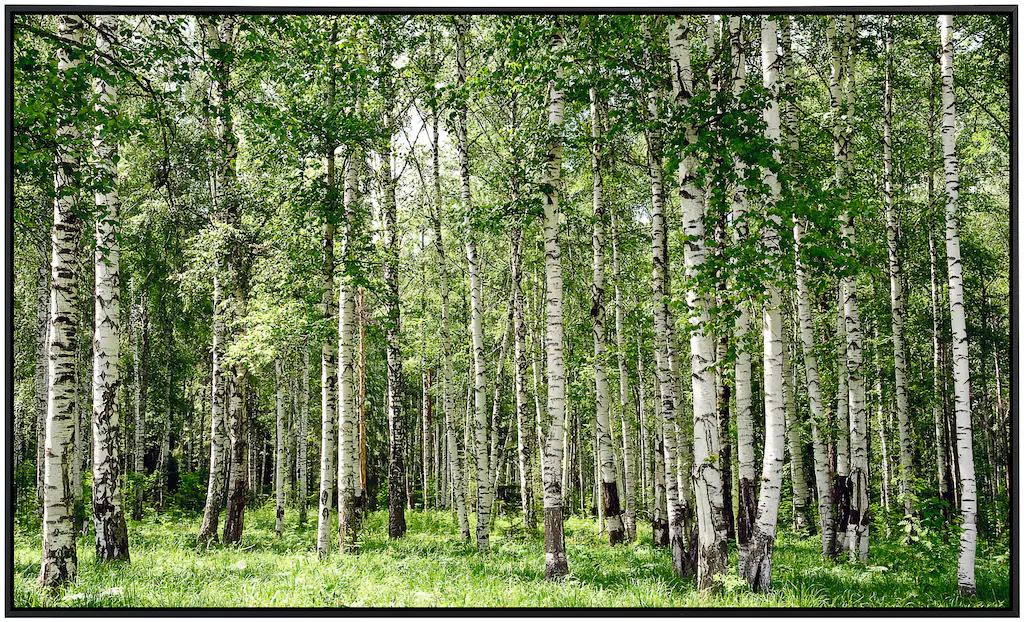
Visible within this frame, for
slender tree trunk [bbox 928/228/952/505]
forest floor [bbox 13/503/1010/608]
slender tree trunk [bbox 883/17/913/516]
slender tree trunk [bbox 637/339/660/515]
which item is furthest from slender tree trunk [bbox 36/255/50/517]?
slender tree trunk [bbox 928/228/952/505]

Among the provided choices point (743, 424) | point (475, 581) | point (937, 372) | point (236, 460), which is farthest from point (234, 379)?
point (937, 372)

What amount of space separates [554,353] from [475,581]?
224 centimetres

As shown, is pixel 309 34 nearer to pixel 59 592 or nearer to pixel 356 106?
pixel 356 106

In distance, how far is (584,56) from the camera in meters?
5.97

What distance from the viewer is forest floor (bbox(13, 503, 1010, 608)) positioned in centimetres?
515

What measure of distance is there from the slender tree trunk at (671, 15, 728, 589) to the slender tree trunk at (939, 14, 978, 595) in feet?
6.80

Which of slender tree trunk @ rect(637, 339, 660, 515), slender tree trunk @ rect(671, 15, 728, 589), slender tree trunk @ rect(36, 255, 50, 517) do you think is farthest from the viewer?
slender tree trunk @ rect(637, 339, 660, 515)

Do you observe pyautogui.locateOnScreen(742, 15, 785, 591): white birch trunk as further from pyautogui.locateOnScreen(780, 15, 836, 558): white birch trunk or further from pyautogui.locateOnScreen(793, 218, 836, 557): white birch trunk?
pyautogui.locateOnScreen(793, 218, 836, 557): white birch trunk

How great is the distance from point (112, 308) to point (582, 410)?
46.6 feet

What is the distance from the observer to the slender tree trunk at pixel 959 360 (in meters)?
5.55

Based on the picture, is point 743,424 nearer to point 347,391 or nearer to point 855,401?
point 855,401

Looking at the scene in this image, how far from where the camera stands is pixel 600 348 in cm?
885

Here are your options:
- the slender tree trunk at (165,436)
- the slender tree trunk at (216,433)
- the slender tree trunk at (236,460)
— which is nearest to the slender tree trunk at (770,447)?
the slender tree trunk at (236,460)

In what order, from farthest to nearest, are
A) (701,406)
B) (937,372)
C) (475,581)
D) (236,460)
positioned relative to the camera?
(937,372), (236,460), (475,581), (701,406)
